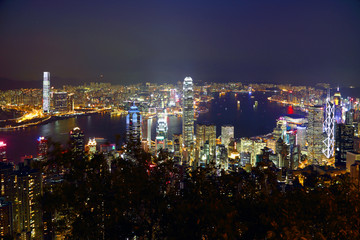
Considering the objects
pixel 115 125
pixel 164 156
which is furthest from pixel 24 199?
pixel 115 125

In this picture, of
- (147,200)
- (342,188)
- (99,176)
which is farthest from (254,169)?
(99,176)

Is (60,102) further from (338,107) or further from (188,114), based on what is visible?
(338,107)

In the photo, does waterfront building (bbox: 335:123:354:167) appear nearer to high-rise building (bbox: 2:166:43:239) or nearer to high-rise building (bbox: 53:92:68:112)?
high-rise building (bbox: 2:166:43:239)

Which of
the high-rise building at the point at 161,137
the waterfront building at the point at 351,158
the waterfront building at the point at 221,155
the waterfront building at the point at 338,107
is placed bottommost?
the waterfront building at the point at 221,155

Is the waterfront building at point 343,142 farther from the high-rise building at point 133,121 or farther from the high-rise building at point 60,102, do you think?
the high-rise building at point 60,102

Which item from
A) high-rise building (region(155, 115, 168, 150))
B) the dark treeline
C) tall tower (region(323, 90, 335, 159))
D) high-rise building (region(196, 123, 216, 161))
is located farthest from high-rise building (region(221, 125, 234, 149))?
the dark treeline

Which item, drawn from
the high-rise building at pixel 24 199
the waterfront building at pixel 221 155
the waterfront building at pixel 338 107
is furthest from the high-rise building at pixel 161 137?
the waterfront building at pixel 338 107
